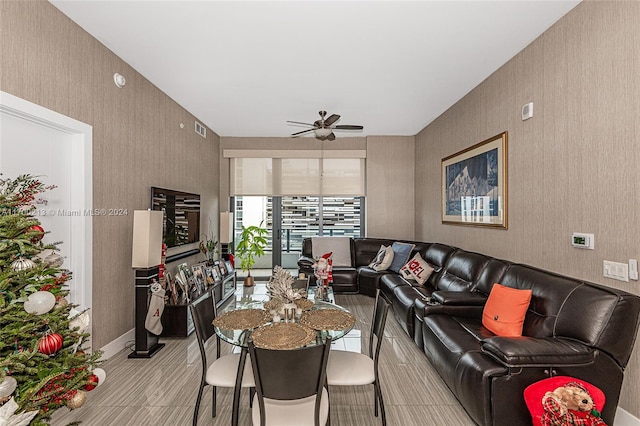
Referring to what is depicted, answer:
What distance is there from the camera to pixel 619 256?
2213 mm

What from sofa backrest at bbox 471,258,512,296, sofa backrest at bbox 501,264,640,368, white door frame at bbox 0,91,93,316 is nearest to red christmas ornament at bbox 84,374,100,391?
white door frame at bbox 0,91,93,316

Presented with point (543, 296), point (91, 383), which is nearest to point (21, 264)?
point (91, 383)

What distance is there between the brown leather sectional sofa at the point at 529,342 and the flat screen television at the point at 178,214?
3.22 meters

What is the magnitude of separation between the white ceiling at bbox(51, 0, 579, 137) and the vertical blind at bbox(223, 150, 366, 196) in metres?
2.10

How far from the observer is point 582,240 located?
2.50 metres

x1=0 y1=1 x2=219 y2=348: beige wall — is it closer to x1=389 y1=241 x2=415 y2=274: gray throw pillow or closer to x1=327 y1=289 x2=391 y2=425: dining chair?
x1=327 y1=289 x2=391 y2=425: dining chair

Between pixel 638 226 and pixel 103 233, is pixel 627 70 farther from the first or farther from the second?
pixel 103 233

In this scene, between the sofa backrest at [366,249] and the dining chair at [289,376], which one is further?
the sofa backrest at [366,249]

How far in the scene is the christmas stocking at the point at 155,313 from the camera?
334 centimetres

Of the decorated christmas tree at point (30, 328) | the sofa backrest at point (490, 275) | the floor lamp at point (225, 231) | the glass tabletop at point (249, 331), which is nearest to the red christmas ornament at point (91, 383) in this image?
the decorated christmas tree at point (30, 328)

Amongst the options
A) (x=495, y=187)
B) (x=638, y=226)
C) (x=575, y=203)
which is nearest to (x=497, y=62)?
(x=495, y=187)

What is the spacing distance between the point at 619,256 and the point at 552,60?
5.51 ft

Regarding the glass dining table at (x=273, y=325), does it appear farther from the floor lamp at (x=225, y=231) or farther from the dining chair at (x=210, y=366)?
the floor lamp at (x=225, y=231)

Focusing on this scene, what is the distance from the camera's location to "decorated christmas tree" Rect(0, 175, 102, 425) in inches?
59.6
